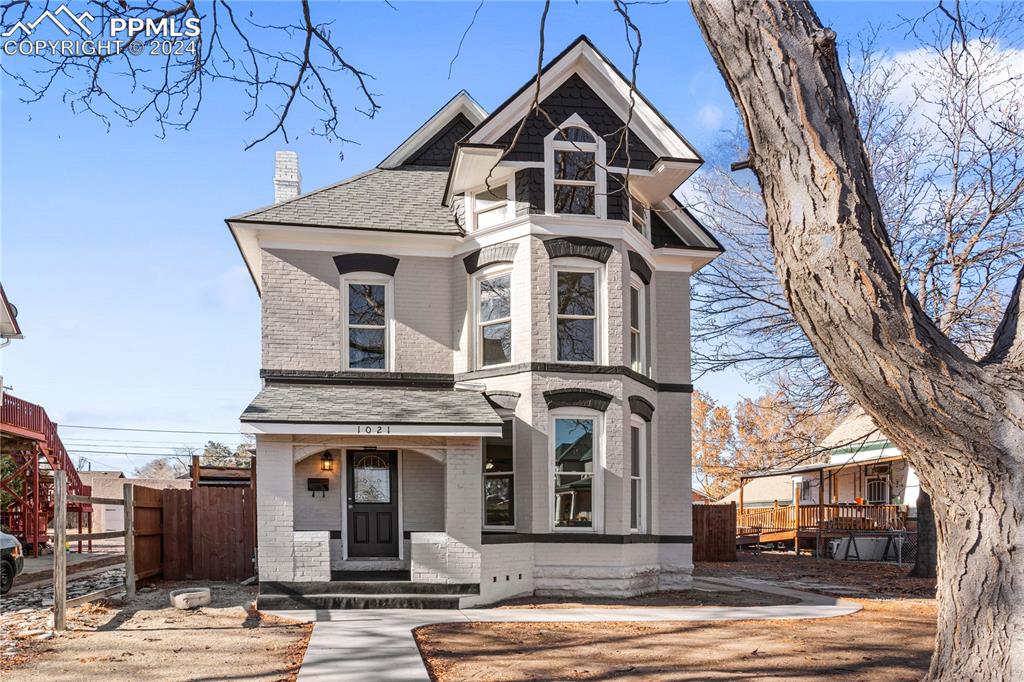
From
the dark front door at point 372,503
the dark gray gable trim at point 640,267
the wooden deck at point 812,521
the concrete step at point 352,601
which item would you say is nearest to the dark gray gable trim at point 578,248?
the dark gray gable trim at point 640,267

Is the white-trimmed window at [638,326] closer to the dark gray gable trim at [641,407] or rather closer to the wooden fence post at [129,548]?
the dark gray gable trim at [641,407]

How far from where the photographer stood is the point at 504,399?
16531 mm

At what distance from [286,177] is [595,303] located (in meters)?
7.81

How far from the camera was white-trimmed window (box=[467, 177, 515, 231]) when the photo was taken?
1691 cm

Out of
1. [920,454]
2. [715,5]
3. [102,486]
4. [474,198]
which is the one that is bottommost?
[102,486]

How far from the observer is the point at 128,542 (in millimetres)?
14891

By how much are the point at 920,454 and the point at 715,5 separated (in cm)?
238

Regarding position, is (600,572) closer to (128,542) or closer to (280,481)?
(280,481)

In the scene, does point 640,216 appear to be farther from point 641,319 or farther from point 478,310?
point 478,310

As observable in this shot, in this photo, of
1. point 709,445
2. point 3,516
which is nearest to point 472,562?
point 3,516

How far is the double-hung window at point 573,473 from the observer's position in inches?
643

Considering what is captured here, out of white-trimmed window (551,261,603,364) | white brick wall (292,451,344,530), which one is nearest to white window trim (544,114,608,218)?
white-trimmed window (551,261,603,364)

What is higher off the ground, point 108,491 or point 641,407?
point 641,407

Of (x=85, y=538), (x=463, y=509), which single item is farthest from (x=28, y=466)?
→ (x=463, y=509)
